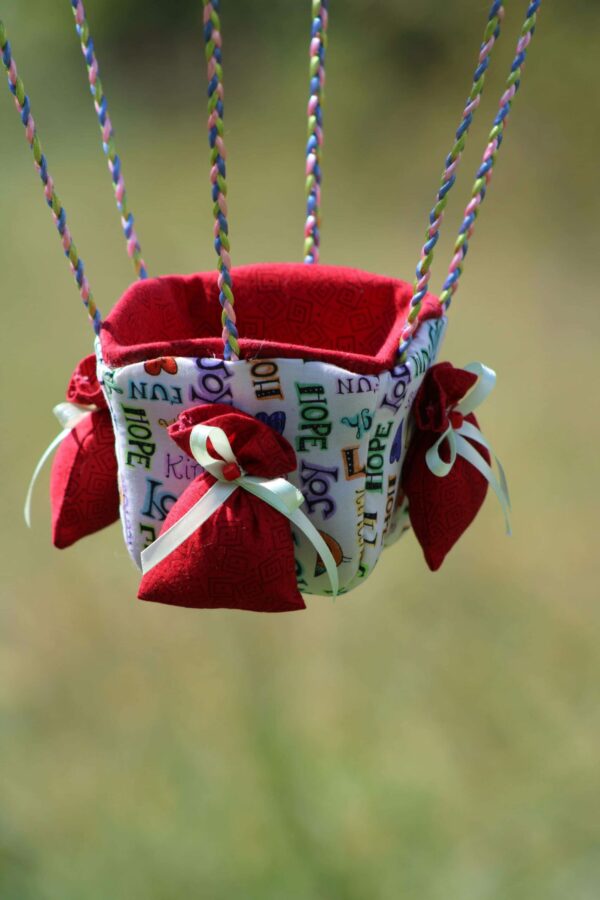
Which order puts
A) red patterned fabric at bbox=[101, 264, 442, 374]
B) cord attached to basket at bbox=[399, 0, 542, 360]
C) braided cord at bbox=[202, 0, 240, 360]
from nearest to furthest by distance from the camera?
braided cord at bbox=[202, 0, 240, 360] → cord attached to basket at bbox=[399, 0, 542, 360] → red patterned fabric at bbox=[101, 264, 442, 374]

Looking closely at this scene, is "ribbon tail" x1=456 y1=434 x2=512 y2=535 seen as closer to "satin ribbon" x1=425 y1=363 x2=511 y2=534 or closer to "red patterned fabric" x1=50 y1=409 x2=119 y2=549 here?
"satin ribbon" x1=425 y1=363 x2=511 y2=534

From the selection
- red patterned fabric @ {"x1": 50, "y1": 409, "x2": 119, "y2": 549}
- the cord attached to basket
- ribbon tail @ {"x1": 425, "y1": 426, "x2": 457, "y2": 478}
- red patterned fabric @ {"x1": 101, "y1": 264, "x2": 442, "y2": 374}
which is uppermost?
the cord attached to basket

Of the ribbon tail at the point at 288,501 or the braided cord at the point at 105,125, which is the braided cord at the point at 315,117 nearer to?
A: the braided cord at the point at 105,125

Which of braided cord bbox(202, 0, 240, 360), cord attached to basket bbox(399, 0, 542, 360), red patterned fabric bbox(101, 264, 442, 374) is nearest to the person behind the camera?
braided cord bbox(202, 0, 240, 360)

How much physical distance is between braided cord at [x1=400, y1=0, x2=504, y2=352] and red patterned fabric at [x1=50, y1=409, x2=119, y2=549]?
25cm

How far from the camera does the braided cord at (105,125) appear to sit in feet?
2.24

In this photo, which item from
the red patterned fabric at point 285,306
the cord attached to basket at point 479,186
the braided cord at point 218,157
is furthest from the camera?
the red patterned fabric at point 285,306

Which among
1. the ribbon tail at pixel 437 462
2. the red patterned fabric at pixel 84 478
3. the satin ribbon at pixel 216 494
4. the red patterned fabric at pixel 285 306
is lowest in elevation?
the red patterned fabric at pixel 84 478

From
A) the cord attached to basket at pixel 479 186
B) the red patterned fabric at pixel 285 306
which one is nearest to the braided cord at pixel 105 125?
the red patterned fabric at pixel 285 306

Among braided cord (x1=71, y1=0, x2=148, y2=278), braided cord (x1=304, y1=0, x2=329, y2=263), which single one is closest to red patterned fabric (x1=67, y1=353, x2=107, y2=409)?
braided cord (x1=71, y1=0, x2=148, y2=278)

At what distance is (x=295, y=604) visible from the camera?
62cm

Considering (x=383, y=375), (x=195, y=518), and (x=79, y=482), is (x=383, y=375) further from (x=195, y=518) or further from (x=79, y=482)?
(x=79, y=482)

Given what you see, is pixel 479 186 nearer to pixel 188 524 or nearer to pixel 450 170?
Result: pixel 450 170

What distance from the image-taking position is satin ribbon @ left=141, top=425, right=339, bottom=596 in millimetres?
595
